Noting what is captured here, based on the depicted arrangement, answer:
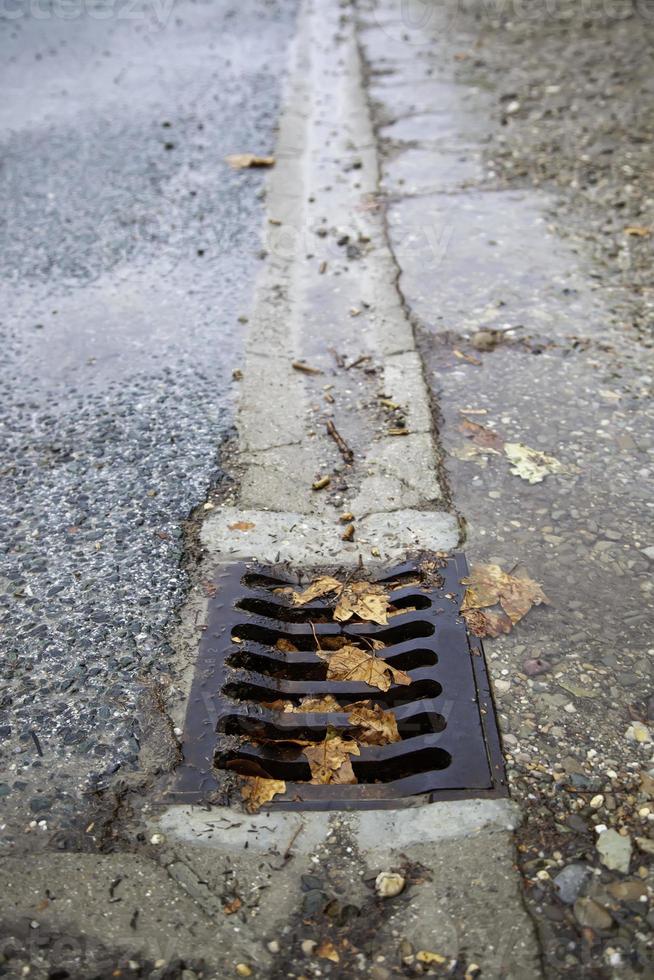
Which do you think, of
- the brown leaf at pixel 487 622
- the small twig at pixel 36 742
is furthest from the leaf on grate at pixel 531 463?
the small twig at pixel 36 742

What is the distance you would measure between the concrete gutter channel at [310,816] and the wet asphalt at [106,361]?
120mm

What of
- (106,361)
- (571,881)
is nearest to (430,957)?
(571,881)

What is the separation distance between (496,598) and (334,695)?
0.47 m

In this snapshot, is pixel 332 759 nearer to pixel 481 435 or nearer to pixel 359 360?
pixel 481 435

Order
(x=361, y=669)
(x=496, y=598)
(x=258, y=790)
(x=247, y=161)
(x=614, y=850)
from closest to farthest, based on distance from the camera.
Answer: (x=614, y=850) < (x=258, y=790) < (x=361, y=669) < (x=496, y=598) < (x=247, y=161)

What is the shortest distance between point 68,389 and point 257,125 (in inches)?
109

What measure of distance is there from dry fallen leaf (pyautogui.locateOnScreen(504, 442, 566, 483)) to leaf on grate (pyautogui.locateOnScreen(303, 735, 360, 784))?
0.98 metres

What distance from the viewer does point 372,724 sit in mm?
1853

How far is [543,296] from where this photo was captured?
3.23 metres

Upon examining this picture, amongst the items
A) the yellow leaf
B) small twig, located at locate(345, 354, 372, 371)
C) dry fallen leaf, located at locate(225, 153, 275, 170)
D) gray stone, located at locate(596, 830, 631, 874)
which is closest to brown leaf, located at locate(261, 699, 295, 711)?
the yellow leaf

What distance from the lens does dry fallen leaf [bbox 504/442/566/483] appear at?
95.4 inches

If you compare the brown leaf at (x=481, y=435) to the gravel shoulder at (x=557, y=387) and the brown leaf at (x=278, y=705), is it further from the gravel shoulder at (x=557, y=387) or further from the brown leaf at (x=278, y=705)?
the brown leaf at (x=278, y=705)

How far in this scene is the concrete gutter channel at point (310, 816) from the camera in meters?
1.46

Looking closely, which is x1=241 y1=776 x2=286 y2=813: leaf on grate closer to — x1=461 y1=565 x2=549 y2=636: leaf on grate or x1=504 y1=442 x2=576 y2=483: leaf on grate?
x1=461 y1=565 x2=549 y2=636: leaf on grate
